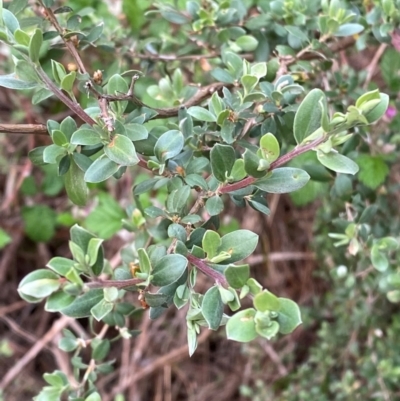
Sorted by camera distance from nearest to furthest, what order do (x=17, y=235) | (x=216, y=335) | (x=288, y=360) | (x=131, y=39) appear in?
(x=131, y=39) → (x=288, y=360) → (x=216, y=335) → (x=17, y=235)

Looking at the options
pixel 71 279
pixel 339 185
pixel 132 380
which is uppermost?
pixel 71 279

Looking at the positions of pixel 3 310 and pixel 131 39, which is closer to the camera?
pixel 131 39

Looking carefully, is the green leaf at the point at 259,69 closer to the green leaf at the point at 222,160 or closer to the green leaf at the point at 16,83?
the green leaf at the point at 222,160

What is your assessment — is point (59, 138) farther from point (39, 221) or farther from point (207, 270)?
point (39, 221)

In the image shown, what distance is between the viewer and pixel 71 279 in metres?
0.46

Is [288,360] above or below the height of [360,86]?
below

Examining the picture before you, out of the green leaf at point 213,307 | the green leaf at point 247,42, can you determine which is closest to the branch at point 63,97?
the green leaf at point 213,307

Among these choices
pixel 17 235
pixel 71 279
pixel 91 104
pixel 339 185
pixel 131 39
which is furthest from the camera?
pixel 17 235

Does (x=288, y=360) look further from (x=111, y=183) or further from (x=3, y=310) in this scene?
(x=3, y=310)

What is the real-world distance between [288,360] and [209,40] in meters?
1.04

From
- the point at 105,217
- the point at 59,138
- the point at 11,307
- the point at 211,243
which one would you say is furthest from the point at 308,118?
the point at 11,307

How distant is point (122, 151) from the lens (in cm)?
53

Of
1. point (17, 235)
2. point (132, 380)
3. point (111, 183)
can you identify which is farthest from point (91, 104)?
point (17, 235)

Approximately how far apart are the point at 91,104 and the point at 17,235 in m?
1.26
